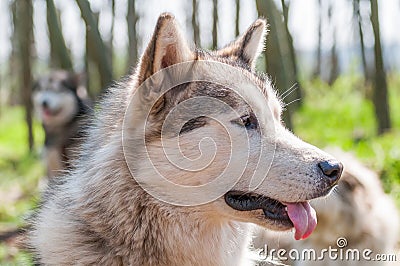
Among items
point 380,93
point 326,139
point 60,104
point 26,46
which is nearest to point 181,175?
point 326,139

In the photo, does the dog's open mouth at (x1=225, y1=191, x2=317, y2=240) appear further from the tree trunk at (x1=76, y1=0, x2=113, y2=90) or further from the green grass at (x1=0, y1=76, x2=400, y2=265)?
the tree trunk at (x1=76, y1=0, x2=113, y2=90)

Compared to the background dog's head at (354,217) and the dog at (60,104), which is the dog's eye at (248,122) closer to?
the background dog's head at (354,217)

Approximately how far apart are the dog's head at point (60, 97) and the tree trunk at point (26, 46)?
2464 mm

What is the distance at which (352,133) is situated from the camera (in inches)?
506

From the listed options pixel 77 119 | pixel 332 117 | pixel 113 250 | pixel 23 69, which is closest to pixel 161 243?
pixel 113 250

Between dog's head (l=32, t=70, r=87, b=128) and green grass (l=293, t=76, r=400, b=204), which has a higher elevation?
dog's head (l=32, t=70, r=87, b=128)

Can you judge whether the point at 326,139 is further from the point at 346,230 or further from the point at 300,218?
the point at 300,218

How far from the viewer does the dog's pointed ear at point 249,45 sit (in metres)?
4.01

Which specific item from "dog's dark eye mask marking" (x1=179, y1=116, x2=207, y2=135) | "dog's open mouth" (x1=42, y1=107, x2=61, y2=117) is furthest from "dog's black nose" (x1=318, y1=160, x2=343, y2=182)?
"dog's open mouth" (x1=42, y1=107, x2=61, y2=117)

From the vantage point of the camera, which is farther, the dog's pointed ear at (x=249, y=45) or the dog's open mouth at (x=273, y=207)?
the dog's pointed ear at (x=249, y=45)

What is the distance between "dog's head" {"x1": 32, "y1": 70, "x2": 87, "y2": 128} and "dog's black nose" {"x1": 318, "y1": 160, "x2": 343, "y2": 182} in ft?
31.4

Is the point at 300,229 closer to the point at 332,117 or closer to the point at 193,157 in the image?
the point at 193,157

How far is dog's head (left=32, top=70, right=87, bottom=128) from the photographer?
40.6 feet

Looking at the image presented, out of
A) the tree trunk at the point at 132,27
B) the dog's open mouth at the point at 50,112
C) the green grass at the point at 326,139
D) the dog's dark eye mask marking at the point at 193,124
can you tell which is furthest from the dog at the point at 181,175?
the dog's open mouth at the point at 50,112
